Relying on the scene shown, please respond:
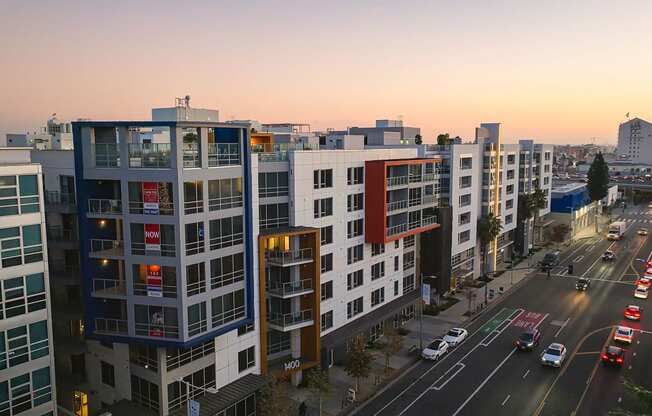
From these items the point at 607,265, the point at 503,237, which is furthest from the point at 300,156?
the point at 607,265

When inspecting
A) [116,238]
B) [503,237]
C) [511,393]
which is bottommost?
[511,393]

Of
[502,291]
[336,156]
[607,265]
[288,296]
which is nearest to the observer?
[288,296]

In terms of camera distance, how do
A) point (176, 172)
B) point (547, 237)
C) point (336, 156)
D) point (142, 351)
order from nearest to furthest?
point (176, 172) → point (142, 351) → point (336, 156) → point (547, 237)

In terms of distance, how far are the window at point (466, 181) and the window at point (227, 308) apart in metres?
46.0

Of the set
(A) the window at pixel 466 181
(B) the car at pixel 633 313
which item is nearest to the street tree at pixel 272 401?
(A) the window at pixel 466 181

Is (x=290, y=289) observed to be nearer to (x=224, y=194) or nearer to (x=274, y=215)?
(x=274, y=215)

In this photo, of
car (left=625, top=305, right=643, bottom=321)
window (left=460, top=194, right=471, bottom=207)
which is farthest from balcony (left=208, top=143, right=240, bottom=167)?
car (left=625, top=305, right=643, bottom=321)

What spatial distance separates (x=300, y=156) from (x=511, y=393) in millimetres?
28591

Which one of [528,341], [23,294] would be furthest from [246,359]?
[528,341]

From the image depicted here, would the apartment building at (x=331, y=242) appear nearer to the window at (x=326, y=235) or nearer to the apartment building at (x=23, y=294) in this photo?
the window at (x=326, y=235)

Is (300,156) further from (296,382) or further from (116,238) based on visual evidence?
(296,382)

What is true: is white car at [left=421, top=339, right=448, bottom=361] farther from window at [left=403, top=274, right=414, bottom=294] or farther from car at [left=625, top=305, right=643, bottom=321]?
car at [left=625, top=305, right=643, bottom=321]

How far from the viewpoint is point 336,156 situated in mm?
49781

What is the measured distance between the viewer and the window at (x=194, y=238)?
3584 centimetres
